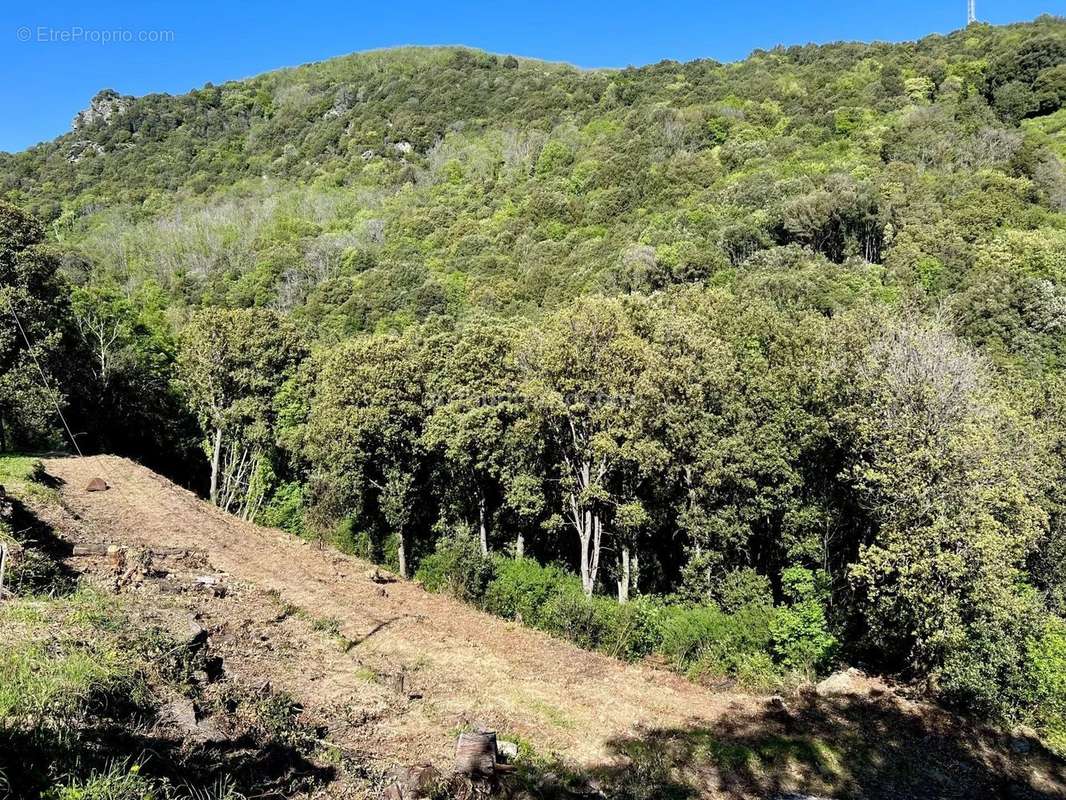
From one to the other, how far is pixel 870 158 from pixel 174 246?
90.6 m

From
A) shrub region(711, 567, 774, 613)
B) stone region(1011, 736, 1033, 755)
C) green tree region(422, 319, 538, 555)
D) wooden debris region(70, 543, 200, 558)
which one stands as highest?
green tree region(422, 319, 538, 555)

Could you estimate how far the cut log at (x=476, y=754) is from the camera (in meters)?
8.75

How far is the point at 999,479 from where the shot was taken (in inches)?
570

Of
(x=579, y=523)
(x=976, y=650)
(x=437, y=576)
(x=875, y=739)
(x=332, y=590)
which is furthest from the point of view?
(x=437, y=576)

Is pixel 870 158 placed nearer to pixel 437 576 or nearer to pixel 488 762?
pixel 437 576

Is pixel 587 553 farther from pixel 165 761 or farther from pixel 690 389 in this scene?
pixel 165 761

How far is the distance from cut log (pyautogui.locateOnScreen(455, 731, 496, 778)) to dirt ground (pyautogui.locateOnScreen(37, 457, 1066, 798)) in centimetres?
46

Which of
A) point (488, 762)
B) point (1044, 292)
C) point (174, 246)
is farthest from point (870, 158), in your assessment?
point (174, 246)

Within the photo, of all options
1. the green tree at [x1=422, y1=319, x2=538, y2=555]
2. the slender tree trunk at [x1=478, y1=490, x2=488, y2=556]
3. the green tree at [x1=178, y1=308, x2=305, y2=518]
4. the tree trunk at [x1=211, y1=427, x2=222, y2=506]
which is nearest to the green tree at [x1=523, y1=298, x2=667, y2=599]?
the green tree at [x1=422, y1=319, x2=538, y2=555]

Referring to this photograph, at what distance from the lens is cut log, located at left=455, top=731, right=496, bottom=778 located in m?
8.75

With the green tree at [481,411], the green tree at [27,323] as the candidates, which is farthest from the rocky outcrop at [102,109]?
the green tree at [481,411]

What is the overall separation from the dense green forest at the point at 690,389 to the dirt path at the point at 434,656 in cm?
169

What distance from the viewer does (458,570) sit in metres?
20.9

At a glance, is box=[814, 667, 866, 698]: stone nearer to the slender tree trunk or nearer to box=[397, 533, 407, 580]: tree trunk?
the slender tree trunk
